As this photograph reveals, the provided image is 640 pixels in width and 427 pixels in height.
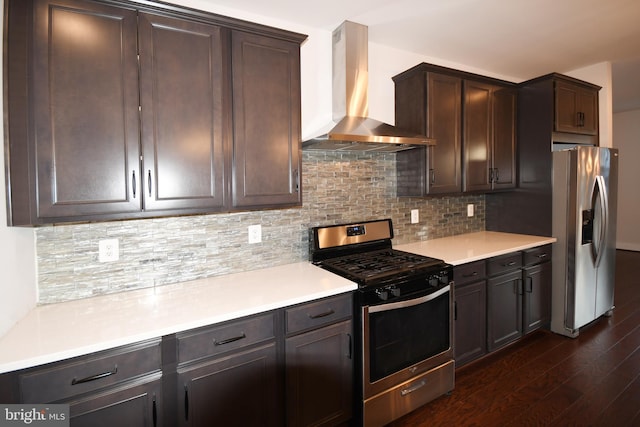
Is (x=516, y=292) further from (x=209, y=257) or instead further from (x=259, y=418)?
(x=209, y=257)

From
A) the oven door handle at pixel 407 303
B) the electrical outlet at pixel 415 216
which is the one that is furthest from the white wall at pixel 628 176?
the oven door handle at pixel 407 303

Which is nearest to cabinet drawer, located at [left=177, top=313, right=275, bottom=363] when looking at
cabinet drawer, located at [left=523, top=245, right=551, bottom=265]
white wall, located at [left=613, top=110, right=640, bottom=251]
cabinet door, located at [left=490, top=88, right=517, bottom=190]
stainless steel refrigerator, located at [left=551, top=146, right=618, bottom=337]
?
cabinet drawer, located at [left=523, top=245, right=551, bottom=265]

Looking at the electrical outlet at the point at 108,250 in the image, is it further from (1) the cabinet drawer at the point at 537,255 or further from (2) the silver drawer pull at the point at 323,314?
(1) the cabinet drawer at the point at 537,255

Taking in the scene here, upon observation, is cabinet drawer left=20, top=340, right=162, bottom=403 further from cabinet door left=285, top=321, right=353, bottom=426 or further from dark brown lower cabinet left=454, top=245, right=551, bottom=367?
dark brown lower cabinet left=454, top=245, right=551, bottom=367

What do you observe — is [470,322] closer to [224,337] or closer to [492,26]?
[224,337]

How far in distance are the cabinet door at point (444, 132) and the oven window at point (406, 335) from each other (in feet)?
3.26

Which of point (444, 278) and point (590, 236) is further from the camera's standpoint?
point (590, 236)

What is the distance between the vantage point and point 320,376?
1738 mm

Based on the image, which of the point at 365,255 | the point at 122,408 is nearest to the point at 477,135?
the point at 365,255

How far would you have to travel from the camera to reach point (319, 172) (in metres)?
2.42

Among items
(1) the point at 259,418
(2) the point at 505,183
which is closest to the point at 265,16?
(1) the point at 259,418

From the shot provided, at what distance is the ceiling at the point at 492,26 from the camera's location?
6.92 ft

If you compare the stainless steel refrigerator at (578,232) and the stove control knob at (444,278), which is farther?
the stainless steel refrigerator at (578,232)

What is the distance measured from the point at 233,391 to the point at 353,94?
1.99 m
